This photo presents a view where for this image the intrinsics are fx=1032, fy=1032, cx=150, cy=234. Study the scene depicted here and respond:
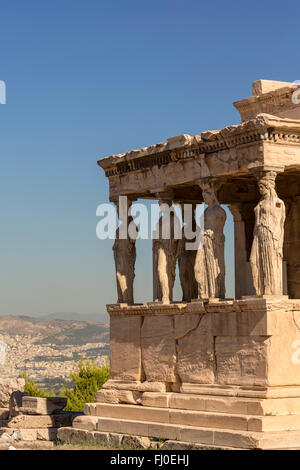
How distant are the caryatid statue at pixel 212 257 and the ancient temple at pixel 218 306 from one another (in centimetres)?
2

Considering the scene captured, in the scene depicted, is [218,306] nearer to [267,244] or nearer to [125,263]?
[267,244]

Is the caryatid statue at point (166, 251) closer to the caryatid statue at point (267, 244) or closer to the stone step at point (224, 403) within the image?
the stone step at point (224, 403)

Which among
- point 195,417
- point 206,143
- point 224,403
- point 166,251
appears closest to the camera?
point 224,403

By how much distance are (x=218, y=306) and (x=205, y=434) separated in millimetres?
1935

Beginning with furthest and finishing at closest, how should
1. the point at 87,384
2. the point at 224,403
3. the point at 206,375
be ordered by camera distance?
the point at 87,384, the point at 206,375, the point at 224,403

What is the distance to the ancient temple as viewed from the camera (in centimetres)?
1479

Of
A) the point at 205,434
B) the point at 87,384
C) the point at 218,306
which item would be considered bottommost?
the point at 87,384

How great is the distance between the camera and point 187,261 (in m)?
18.2

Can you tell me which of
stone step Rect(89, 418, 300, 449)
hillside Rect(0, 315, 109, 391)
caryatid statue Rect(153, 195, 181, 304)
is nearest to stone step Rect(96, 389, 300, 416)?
stone step Rect(89, 418, 300, 449)

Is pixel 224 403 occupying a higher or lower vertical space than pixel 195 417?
higher

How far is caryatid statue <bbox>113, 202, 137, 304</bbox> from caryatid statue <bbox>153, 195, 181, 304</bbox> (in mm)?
930

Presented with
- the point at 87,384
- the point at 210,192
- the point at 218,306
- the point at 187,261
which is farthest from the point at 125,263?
the point at 87,384

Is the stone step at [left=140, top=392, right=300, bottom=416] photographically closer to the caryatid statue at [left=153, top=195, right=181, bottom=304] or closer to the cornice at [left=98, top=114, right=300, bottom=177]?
the caryatid statue at [left=153, top=195, right=181, bottom=304]

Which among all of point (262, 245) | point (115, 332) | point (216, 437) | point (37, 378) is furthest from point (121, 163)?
point (37, 378)
